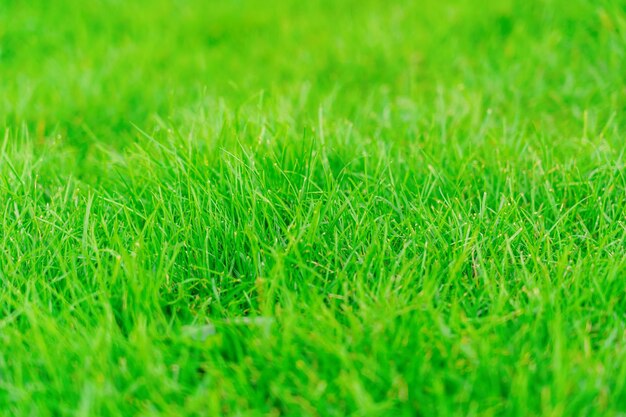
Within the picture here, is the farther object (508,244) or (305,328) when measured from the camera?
(508,244)

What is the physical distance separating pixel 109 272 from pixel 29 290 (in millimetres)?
243

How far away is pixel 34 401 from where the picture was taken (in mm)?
1646

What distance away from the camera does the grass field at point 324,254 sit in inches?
64.6

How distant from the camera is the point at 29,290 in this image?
6.23ft

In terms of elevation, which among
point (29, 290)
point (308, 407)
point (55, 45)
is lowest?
point (308, 407)

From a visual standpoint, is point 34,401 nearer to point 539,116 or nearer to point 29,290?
point 29,290

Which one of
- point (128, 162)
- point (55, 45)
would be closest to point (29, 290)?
point (128, 162)

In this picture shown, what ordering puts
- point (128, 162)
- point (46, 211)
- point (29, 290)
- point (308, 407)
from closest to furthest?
point (308, 407), point (29, 290), point (46, 211), point (128, 162)

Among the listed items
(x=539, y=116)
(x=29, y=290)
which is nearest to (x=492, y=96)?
(x=539, y=116)

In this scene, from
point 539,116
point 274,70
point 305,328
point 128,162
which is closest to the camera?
point 305,328

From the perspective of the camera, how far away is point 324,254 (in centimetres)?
213

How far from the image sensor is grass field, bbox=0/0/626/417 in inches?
64.6

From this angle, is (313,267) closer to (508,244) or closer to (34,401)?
(508,244)

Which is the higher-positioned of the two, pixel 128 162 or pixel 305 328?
Result: pixel 128 162
